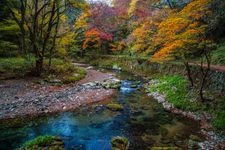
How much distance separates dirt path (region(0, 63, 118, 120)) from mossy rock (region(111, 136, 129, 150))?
5.30 meters

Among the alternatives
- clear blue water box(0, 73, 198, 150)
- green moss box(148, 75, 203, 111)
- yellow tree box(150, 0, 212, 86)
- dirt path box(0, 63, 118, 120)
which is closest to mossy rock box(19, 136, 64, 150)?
clear blue water box(0, 73, 198, 150)

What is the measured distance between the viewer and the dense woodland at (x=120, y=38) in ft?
45.2

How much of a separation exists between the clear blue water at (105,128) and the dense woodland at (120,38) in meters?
1.93

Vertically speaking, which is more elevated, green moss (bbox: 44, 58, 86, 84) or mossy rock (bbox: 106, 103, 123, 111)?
green moss (bbox: 44, 58, 86, 84)

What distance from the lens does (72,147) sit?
31.6ft

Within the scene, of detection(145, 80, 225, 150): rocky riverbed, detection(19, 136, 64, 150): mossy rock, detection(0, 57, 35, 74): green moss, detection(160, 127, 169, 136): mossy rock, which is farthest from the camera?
detection(0, 57, 35, 74): green moss

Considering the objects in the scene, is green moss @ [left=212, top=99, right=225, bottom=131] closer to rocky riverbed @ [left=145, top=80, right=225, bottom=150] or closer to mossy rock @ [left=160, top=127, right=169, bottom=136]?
rocky riverbed @ [left=145, top=80, right=225, bottom=150]

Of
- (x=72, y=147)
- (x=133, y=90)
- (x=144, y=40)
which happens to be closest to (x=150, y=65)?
(x=144, y=40)

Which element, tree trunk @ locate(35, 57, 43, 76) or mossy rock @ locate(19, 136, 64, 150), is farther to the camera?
tree trunk @ locate(35, 57, 43, 76)

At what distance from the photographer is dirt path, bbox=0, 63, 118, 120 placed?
44.3 ft

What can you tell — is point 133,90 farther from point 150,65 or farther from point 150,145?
point 150,145

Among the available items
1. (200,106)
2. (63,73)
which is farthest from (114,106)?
(63,73)

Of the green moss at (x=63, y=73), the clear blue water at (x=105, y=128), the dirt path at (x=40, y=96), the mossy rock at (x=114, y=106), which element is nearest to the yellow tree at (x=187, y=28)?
the clear blue water at (x=105, y=128)

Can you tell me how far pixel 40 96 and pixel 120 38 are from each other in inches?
1043
